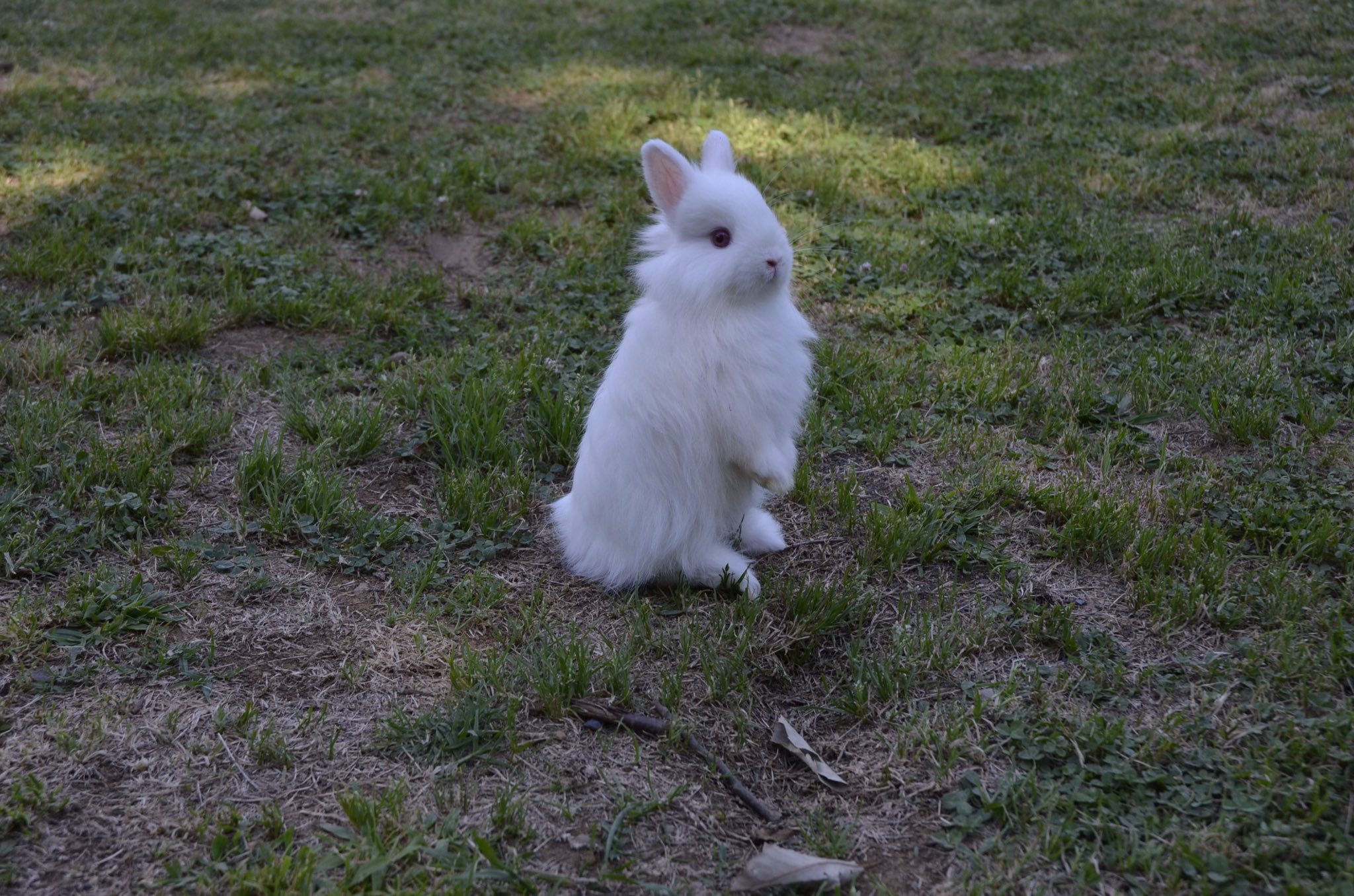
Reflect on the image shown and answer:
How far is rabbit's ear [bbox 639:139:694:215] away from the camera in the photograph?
289cm

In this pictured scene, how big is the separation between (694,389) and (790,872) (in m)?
1.21

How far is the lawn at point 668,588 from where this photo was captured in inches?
92.6

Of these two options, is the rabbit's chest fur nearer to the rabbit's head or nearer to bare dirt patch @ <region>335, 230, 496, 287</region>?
the rabbit's head

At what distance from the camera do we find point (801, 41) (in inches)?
326

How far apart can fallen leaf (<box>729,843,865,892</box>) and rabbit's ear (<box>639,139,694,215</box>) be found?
1667 mm

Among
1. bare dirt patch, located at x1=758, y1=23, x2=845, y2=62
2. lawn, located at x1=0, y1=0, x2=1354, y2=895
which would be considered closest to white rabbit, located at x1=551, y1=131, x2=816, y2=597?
lawn, located at x1=0, y1=0, x2=1354, y2=895

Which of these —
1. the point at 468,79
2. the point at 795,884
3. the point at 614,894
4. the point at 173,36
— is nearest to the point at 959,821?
the point at 795,884

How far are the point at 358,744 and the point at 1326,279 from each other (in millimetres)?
Result: 4280

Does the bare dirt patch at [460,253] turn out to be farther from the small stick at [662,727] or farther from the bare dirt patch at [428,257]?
the small stick at [662,727]

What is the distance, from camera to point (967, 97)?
681 centimetres

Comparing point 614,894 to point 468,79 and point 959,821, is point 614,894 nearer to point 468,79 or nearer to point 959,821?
point 959,821

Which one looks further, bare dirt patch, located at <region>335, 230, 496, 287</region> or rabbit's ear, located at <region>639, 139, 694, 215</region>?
bare dirt patch, located at <region>335, 230, 496, 287</region>

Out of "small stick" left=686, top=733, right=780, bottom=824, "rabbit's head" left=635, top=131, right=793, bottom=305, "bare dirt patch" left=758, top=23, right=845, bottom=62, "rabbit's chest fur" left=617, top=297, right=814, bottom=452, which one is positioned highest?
"bare dirt patch" left=758, top=23, right=845, bottom=62

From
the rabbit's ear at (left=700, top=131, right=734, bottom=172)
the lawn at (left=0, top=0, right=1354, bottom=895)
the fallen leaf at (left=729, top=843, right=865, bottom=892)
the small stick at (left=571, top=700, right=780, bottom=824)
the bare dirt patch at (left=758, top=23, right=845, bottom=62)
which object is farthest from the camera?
the bare dirt patch at (left=758, top=23, right=845, bottom=62)
